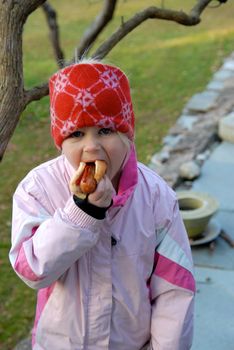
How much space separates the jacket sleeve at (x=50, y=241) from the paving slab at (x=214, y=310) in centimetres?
181

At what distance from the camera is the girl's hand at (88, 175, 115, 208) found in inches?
65.1

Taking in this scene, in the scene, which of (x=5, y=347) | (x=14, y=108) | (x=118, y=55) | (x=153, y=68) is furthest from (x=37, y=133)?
(x=14, y=108)

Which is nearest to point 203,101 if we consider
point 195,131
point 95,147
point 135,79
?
point 195,131

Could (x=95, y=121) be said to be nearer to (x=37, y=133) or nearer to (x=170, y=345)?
(x=170, y=345)

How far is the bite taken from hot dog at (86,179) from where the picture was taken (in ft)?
5.41

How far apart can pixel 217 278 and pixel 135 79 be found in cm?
638

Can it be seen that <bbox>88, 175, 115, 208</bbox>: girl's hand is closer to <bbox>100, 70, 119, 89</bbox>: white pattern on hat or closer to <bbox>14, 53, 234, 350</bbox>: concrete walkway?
<bbox>100, 70, 119, 89</bbox>: white pattern on hat

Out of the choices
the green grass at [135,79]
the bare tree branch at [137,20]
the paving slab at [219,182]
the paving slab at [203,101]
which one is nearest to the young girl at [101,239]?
the bare tree branch at [137,20]

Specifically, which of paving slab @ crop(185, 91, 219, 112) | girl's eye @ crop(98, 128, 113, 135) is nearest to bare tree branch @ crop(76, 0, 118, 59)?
girl's eye @ crop(98, 128, 113, 135)

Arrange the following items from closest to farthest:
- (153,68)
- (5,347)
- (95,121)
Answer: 1. (95,121)
2. (5,347)
3. (153,68)

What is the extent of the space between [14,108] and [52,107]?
1.17ft

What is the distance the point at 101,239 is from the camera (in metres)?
Answer: 1.89

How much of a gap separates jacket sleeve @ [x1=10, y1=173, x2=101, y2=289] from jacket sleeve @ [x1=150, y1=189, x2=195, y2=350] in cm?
33

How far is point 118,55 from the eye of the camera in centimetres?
1147
